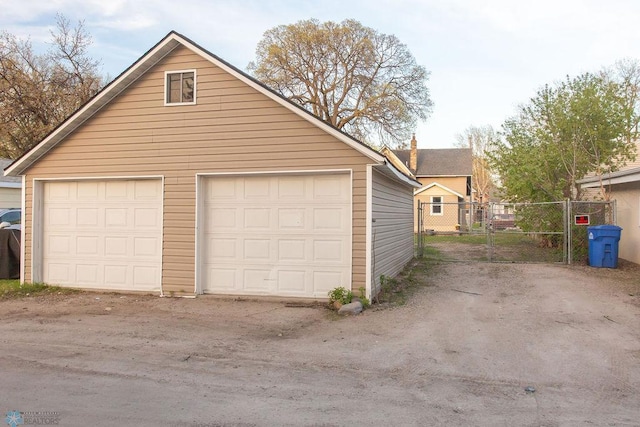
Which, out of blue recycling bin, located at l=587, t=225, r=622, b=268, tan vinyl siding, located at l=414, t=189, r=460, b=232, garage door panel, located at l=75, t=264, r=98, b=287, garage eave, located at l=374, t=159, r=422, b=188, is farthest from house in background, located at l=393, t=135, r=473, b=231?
garage door panel, located at l=75, t=264, r=98, b=287

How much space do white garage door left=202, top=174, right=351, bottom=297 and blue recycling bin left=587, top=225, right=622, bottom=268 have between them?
780 cm

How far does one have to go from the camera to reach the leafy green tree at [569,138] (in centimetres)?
1385

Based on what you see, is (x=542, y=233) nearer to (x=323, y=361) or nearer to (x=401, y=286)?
(x=401, y=286)

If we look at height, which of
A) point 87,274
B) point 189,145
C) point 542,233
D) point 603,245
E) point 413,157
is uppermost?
point 413,157

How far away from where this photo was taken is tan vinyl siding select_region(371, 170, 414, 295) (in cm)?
922

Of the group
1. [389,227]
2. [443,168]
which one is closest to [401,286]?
[389,227]

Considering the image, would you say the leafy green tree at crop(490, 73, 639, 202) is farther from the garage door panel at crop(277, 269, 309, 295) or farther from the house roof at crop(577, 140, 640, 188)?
the garage door panel at crop(277, 269, 309, 295)

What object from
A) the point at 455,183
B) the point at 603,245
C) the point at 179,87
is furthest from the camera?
the point at 455,183

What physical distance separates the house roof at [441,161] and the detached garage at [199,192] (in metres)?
30.7

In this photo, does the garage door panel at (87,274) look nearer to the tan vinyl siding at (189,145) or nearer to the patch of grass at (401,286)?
the tan vinyl siding at (189,145)

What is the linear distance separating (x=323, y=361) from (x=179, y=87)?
262 inches

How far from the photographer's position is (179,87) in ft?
32.3

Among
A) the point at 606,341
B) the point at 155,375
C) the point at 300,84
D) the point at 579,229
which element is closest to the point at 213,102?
the point at 155,375

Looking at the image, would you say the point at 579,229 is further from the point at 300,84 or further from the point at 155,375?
the point at 300,84
